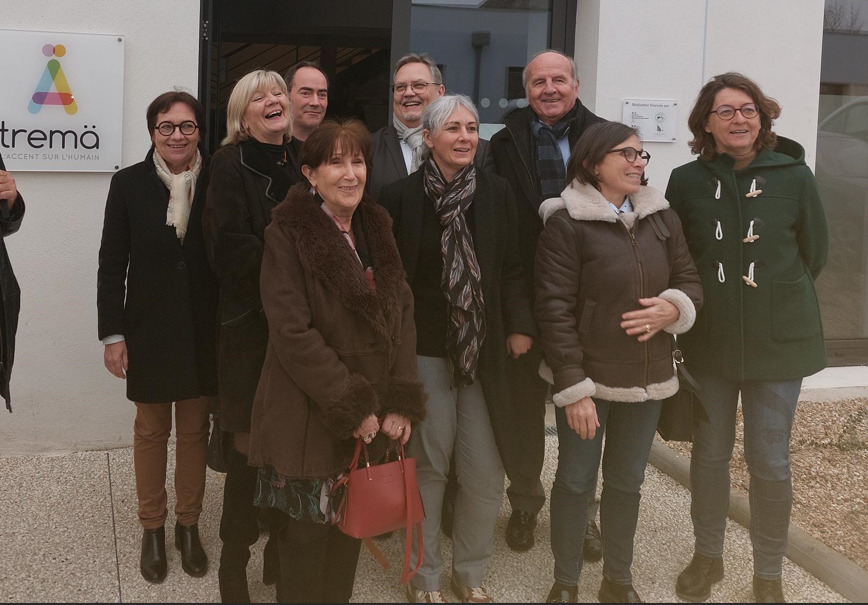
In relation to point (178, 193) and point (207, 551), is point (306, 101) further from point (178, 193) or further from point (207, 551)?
point (207, 551)

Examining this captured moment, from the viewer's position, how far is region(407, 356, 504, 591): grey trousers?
3314mm

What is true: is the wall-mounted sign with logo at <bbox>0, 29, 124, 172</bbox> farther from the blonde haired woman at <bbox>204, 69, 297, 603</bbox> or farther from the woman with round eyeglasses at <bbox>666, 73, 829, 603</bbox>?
the woman with round eyeglasses at <bbox>666, 73, 829, 603</bbox>

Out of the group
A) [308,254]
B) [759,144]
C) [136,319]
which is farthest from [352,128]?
[759,144]

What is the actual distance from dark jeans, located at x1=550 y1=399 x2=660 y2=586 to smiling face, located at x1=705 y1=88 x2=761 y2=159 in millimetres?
1031

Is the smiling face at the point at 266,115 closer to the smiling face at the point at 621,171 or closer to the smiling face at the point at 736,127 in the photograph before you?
the smiling face at the point at 621,171

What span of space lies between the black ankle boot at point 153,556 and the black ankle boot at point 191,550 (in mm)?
74

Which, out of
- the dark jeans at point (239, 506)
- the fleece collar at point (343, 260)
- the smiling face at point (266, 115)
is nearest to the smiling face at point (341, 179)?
the fleece collar at point (343, 260)

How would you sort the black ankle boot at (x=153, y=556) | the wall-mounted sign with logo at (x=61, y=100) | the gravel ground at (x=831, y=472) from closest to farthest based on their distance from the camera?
1. the black ankle boot at (x=153, y=556)
2. the gravel ground at (x=831, y=472)
3. the wall-mounted sign with logo at (x=61, y=100)

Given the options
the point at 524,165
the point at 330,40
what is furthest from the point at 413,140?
the point at 330,40

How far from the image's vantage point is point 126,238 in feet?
11.7

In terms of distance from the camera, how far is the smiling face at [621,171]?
3.20 m

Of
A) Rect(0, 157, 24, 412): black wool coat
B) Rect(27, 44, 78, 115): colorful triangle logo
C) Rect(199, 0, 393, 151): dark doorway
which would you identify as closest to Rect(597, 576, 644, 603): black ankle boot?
Rect(0, 157, 24, 412): black wool coat

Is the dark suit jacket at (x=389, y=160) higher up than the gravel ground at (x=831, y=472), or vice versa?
the dark suit jacket at (x=389, y=160)

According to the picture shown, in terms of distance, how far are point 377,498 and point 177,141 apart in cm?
167
